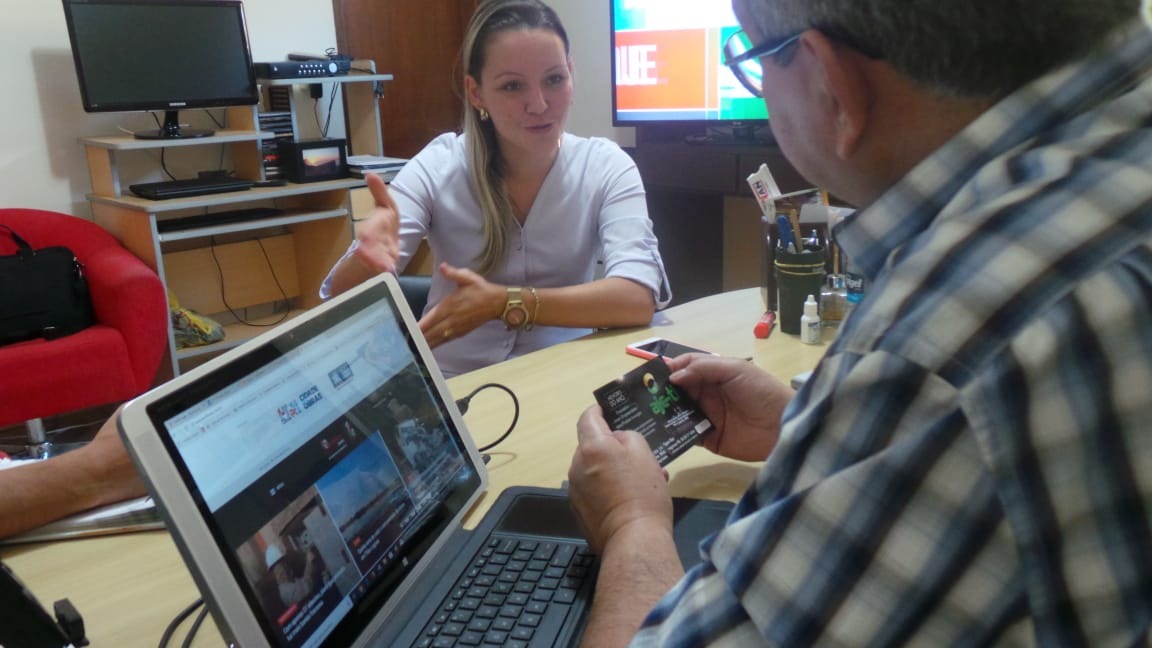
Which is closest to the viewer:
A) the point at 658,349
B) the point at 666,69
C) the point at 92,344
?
the point at 658,349

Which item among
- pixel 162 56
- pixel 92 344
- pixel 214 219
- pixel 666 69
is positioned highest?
pixel 162 56

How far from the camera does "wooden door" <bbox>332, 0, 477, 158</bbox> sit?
4113 mm

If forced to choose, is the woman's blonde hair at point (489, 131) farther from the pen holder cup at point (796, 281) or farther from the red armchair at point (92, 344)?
the red armchair at point (92, 344)

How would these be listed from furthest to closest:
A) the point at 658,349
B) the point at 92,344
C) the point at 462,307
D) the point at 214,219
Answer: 1. the point at 214,219
2. the point at 92,344
3. the point at 462,307
4. the point at 658,349

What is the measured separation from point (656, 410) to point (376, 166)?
9.21 feet

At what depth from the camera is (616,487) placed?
0.85m

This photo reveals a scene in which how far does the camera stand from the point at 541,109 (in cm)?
178

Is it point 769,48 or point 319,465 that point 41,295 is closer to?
point 319,465

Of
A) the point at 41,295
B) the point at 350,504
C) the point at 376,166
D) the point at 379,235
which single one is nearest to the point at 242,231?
the point at 376,166

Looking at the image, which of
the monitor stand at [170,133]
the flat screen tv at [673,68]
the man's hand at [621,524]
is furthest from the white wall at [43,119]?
the man's hand at [621,524]

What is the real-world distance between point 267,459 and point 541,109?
4.10 feet

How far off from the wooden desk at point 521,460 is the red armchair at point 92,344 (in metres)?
1.87

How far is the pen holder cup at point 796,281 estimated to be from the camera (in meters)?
1.50

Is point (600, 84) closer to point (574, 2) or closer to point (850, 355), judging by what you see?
point (574, 2)
